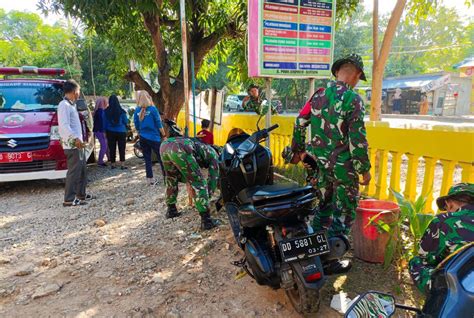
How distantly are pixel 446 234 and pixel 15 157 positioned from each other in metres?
6.11

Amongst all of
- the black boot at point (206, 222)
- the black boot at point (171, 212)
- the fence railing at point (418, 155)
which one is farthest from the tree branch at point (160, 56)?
the fence railing at point (418, 155)

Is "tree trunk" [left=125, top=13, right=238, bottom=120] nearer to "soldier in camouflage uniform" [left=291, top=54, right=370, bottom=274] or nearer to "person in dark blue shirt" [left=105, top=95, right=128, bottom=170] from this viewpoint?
"person in dark blue shirt" [left=105, top=95, right=128, bottom=170]

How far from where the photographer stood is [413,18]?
17.5ft

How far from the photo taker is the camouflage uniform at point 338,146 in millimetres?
2641

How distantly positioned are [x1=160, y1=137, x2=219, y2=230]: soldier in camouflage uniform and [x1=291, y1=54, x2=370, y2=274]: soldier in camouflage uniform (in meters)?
1.34

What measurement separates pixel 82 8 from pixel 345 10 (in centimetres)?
504

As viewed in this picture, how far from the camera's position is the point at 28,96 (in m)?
6.46

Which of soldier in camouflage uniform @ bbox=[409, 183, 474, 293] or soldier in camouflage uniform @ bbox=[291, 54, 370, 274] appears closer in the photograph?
soldier in camouflage uniform @ bbox=[409, 183, 474, 293]

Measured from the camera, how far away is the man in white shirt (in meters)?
4.92

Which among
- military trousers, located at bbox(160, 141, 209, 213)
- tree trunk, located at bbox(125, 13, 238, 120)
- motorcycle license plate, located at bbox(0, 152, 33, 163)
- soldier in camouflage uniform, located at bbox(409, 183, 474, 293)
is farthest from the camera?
tree trunk, located at bbox(125, 13, 238, 120)

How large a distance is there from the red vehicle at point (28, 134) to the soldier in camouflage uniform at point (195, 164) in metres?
2.72

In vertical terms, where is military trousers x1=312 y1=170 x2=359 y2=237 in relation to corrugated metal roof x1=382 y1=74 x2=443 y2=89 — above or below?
below

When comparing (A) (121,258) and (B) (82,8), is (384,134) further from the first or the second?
(B) (82,8)

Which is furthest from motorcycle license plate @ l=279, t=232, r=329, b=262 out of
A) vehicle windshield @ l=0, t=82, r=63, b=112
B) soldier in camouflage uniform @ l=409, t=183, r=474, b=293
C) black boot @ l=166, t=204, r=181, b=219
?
vehicle windshield @ l=0, t=82, r=63, b=112
